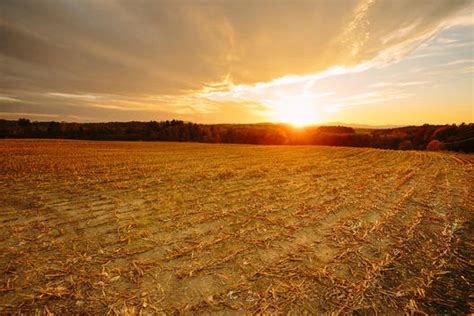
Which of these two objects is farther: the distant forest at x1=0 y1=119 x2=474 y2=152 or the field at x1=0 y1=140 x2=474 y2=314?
the distant forest at x1=0 y1=119 x2=474 y2=152

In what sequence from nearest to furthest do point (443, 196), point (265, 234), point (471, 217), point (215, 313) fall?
point (215, 313)
point (265, 234)
point (471, 217)
point (443, 196)

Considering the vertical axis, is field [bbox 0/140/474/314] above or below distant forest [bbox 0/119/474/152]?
below

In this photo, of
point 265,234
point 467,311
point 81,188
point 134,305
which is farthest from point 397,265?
point 81,188

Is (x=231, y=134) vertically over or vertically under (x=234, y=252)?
over

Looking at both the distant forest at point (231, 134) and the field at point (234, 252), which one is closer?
the field at point (234, 252)

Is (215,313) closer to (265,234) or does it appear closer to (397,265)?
(265,234)

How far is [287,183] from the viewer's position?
34.4 feet

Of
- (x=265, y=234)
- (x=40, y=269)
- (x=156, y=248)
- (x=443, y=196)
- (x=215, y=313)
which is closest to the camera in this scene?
(x=215, y=313)

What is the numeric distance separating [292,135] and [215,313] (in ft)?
214

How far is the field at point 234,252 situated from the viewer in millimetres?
3154

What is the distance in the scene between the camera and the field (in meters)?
3.15

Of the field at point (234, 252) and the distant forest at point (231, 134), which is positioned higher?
the distant forest at point (231, 134)

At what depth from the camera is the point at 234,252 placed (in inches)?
173

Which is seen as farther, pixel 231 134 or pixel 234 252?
pixel 231 134
